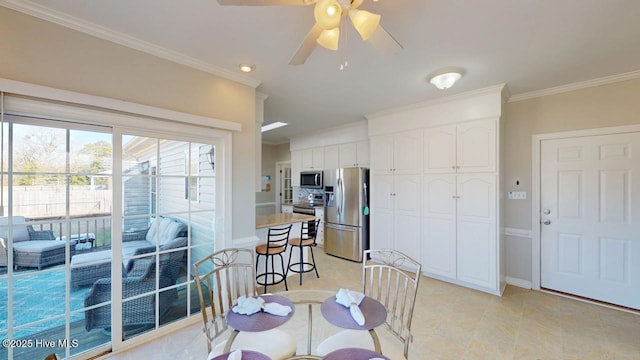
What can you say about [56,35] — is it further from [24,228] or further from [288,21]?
[288,21]

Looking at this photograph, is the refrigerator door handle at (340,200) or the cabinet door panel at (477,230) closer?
the cabinet door panel at (477,230)

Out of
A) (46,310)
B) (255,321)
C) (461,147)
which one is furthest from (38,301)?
(461,147)

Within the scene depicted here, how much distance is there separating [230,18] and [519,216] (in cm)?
402

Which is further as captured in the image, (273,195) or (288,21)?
(273,195)

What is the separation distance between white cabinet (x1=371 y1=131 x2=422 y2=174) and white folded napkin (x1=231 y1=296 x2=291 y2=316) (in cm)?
289

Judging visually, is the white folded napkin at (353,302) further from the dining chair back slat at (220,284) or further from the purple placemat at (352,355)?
the dining chair back slat at (220,284)

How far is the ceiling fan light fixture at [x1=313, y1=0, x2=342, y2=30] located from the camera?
3.95 ft

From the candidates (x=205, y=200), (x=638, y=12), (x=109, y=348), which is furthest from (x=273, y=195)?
(x=638, y=12)

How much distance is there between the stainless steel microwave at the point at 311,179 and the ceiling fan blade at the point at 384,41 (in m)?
3.85

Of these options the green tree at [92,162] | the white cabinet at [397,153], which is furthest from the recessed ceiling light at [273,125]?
the green tree at [92,162]

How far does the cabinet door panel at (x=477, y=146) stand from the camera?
3014 mm

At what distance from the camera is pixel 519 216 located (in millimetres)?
3283

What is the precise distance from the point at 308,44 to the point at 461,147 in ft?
8.69

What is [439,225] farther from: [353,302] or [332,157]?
[332,157]
